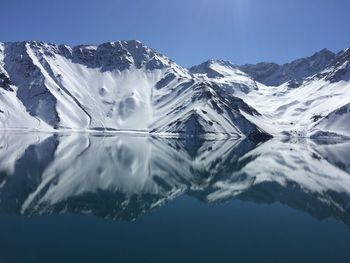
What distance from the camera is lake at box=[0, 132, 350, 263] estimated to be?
157ft

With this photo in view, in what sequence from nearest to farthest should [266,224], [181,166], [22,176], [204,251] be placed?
[204,251]
[266,224]
[22,176]
[181,166]

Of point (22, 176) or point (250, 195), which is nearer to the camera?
point (250, 195)

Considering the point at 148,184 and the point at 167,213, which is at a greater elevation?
the point at 148,184

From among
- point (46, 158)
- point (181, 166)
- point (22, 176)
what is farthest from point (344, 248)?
point (46, 158)

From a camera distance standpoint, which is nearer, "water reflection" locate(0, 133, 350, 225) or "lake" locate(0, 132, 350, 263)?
"lake" locate(0, 132, 350, 263)

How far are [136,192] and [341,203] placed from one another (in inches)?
1605

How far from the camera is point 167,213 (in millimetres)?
68625

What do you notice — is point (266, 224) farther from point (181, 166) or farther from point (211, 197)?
A: point (181, 166)

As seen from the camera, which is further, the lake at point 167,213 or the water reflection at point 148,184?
the water reflection at point 148,184

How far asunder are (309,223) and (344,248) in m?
14.0

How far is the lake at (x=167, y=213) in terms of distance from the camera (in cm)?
4781

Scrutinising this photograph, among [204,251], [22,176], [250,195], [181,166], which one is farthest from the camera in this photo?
[181,166]

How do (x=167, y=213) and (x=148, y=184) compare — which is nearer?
(x=167, y=213)

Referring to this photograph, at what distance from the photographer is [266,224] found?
63.9 metres
